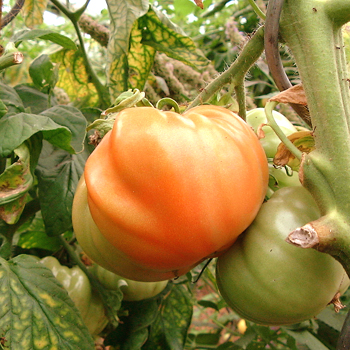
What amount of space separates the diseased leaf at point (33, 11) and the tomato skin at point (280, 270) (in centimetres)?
76

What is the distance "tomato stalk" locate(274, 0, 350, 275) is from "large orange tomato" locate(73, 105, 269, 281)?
0.07m

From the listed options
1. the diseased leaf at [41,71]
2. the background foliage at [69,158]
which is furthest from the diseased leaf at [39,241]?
the diseased leaf at [41,71]

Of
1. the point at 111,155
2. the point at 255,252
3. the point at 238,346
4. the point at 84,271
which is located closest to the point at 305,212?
the point at 255,252

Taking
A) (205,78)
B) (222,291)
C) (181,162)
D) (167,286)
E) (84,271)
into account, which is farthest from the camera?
(205,78)

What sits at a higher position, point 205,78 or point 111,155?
point 111,155

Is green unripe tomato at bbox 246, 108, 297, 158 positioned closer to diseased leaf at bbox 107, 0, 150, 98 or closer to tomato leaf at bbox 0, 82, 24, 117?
diseased leaf at bbox 107, 0, 150, 98

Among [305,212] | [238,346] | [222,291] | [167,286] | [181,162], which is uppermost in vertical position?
[181,162]

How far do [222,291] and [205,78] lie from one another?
2.42 ft

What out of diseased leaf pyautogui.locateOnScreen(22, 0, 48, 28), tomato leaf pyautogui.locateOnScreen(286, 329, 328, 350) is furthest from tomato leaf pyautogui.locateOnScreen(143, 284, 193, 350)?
diseased leaf pyautogui.locateOnScreen(22, 0, 48, 28)

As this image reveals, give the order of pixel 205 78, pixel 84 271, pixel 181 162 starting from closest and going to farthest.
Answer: pixel 181 162, pixel 84 271, pixel 205 78

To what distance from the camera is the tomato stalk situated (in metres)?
0.34

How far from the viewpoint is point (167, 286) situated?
926 mm

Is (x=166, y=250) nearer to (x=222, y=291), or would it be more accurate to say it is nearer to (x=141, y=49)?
(x=222, y=291)

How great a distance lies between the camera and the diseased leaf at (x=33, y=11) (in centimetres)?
90
